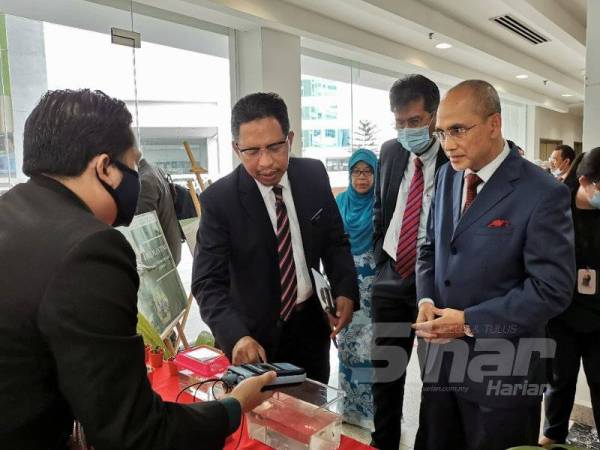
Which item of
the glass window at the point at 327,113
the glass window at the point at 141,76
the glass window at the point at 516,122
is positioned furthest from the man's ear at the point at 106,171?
the glass window at the point at 516,122

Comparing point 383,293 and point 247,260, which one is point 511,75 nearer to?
point 383,293

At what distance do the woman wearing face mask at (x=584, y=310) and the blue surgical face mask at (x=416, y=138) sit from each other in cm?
73

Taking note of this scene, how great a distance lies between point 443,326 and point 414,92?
987 millimetres

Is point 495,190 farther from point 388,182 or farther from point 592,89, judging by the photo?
point 592,89

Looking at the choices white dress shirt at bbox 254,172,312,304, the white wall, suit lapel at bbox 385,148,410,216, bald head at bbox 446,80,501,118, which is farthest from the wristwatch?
the white wall

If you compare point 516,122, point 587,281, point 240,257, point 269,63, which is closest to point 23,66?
point 269,63

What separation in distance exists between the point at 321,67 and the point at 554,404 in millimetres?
3838

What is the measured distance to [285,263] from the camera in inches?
59.6

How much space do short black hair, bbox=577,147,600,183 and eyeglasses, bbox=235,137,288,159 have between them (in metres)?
1.37

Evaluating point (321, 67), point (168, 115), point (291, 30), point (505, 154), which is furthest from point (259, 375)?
point (321, 67)

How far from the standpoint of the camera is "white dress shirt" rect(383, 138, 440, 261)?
1.87 metres

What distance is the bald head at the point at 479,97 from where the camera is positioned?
4.49 ft

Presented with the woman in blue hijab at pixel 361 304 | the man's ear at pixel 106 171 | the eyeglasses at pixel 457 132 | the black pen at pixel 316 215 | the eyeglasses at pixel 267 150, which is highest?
the eyeglasses at pixel 457 132

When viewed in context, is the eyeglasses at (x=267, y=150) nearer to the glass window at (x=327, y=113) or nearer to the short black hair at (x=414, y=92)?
the short black hair at (x=414, y=92)
